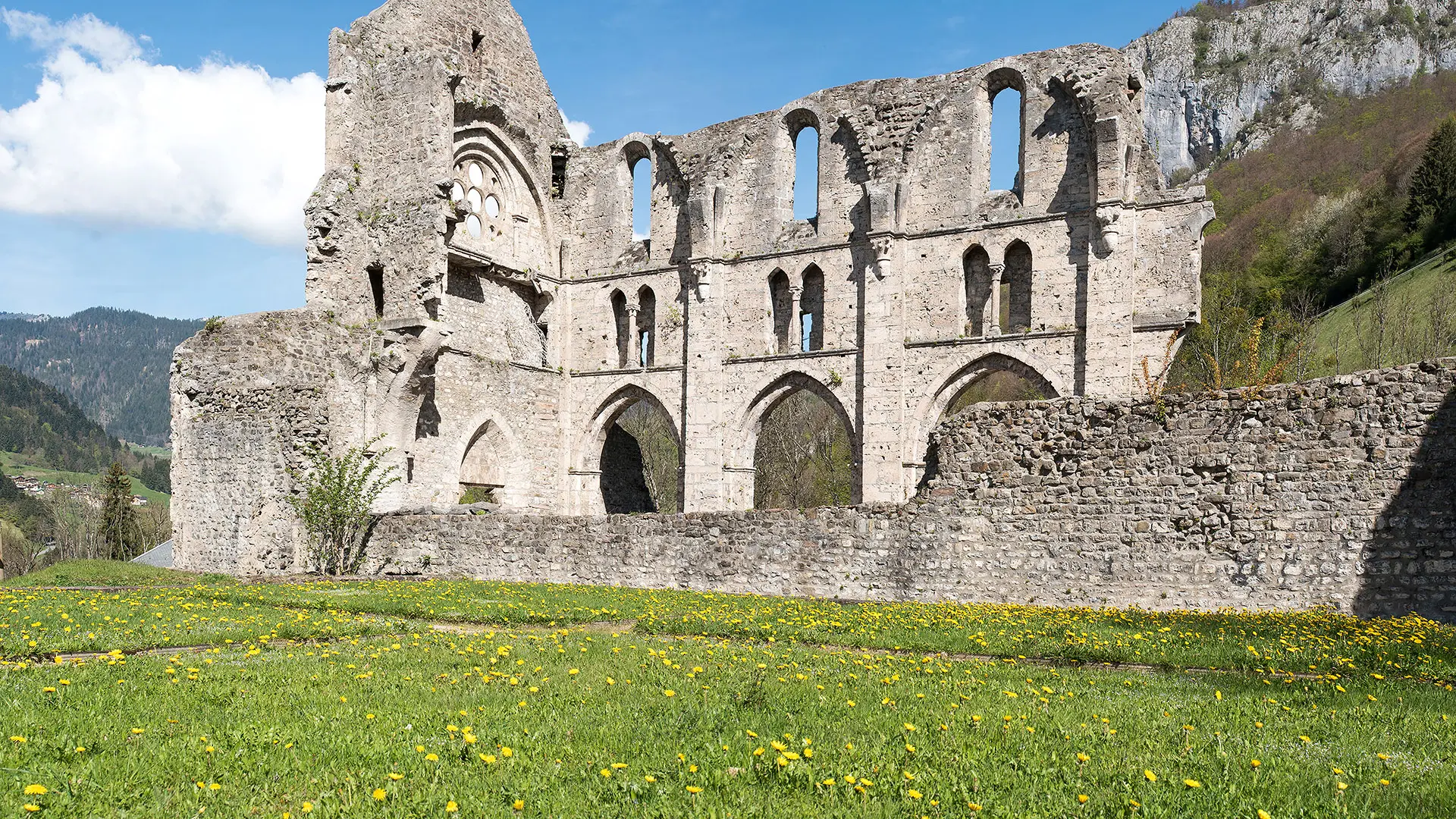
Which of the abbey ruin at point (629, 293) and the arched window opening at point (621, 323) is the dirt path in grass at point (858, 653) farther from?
the arched window opening at point (621, 323)

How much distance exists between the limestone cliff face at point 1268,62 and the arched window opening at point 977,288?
6386 centimetres

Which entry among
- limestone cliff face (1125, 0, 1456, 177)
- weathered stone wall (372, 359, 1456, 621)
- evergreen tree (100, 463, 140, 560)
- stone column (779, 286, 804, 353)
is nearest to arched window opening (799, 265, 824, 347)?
stone column (779, 286, 804, 353)

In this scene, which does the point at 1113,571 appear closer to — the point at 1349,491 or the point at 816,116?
the point at 1349,491

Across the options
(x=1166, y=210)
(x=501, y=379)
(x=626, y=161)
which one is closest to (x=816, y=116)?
(x=626, y=161)

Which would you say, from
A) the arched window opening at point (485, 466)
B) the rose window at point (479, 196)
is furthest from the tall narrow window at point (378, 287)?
the arched window opening at point (485, 466)

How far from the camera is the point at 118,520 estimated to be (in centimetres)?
4594

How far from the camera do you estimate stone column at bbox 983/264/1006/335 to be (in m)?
25.0

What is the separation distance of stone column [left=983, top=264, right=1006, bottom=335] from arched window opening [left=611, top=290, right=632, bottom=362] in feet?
33.0

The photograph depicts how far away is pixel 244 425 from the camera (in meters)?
20.5

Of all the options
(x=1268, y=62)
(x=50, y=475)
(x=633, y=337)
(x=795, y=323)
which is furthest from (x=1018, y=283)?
(x=50, y=475)

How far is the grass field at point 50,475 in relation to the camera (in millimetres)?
100562

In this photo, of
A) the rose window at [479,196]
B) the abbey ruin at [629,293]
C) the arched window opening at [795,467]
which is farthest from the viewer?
the arched window opening at [795,467]

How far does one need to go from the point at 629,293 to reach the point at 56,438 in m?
115

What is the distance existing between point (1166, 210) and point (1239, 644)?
16.3 m
